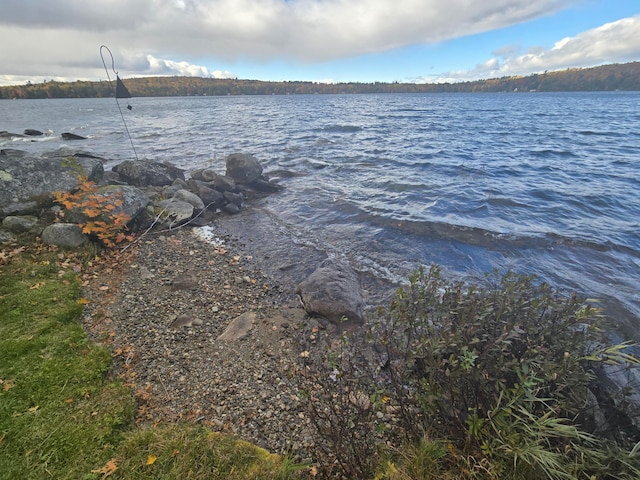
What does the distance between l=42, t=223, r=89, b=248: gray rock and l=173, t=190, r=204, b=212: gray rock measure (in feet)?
13.4

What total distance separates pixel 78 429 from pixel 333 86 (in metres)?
202

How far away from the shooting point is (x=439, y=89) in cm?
17550

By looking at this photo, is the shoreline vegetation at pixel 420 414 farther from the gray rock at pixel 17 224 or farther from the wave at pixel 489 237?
the wave at pixel 489 237

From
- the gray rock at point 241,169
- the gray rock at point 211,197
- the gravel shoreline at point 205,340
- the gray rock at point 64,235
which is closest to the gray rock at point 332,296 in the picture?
the gravel shoreline at point 205,340

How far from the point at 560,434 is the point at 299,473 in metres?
2.32

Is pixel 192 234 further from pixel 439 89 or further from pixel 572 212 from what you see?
pixel 439 89

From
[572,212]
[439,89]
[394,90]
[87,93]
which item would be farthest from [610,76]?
[87,93]

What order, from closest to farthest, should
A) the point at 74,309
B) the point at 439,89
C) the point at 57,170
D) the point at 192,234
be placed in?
the point at 74,309 < the point at 57,170 < the point at 192,234 < the point at 439,89

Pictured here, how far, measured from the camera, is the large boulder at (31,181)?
26.5 ft

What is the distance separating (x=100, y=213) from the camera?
7.80 meters

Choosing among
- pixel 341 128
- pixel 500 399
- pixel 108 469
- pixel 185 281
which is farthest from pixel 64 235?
pixel 341 128

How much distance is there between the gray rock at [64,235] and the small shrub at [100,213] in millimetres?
178

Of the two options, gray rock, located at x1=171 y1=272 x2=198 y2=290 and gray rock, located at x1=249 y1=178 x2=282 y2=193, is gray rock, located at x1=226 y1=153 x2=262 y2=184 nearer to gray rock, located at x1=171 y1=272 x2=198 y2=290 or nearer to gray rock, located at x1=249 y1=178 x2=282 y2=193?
gray rock, located at x1=249 y1=178 x2=282 y2=193

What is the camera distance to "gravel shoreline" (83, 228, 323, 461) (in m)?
3.88
